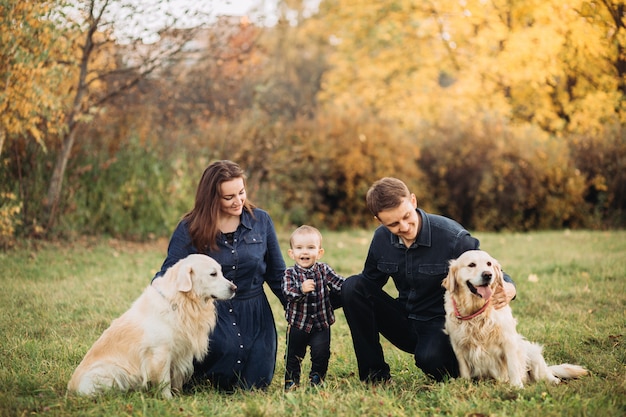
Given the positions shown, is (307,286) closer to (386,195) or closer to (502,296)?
(386,195)

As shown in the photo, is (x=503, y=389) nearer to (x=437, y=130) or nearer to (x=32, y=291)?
(x=32, y=291)

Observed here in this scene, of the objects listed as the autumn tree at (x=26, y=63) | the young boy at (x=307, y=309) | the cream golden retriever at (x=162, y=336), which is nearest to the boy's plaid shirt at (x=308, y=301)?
the young boy at (x=307, y=309)

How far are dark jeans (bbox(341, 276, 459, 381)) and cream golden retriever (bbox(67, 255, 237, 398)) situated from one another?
0.85 metres

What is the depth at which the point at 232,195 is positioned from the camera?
13.3 ft

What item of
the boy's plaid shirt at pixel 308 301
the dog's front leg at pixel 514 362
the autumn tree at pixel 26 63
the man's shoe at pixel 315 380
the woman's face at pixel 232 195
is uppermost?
the autumn tree at pixel 26 63

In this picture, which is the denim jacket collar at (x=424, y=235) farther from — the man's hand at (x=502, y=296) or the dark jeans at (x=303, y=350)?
the dark jeans at (x=303, y=350)

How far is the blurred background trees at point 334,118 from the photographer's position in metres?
8.14

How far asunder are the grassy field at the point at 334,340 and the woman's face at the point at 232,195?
123 centimetres

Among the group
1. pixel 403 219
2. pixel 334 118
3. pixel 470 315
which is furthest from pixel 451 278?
pixel 334 118

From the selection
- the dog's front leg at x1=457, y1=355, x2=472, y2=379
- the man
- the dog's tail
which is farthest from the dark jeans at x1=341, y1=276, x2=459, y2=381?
the dog's tail

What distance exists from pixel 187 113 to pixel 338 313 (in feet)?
26.2

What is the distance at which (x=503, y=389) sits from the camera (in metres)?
3.34

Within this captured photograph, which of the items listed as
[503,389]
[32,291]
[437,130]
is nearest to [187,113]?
[437,130]

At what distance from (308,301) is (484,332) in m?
1.14
